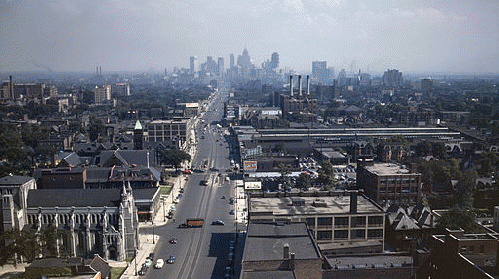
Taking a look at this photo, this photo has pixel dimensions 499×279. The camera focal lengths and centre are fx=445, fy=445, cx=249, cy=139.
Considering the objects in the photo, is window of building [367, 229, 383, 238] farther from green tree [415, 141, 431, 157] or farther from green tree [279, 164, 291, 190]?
green tree [415, 141, 431, 157]

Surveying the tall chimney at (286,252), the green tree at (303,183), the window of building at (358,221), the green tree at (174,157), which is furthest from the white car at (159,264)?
the green tree at (174,157)

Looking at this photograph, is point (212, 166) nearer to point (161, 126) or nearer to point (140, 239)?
point (161, 126)

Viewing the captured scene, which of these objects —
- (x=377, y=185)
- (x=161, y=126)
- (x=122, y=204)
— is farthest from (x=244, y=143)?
(x=122, y=204)

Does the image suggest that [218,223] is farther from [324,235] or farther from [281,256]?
[281,256]

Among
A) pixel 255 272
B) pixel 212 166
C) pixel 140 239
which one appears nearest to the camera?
pixel 255 272

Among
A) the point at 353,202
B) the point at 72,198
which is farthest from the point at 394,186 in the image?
the point at 72,198

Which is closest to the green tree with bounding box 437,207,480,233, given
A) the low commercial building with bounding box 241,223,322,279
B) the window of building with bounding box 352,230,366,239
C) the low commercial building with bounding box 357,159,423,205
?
the window of building with bounding box 352,230,366,239
